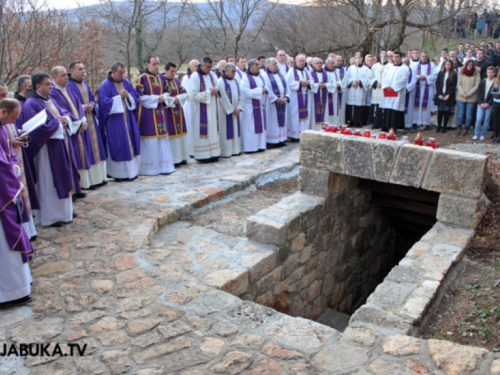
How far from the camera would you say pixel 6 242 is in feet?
12.3

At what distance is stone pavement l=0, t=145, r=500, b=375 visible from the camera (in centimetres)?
315

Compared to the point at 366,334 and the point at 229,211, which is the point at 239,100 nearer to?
the point at 229,211

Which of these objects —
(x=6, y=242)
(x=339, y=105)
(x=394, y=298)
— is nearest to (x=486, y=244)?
(x=394, y=298)

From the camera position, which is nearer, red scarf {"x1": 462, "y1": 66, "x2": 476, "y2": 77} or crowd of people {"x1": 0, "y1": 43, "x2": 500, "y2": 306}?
crowd of people {"x1": 0, "y1": 43, "x2": 500, "y2": 306}

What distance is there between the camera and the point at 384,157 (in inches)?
213

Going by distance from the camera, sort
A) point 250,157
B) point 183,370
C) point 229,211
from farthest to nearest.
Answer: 1. point 250,157
2. point 229,211
3. point 183,370

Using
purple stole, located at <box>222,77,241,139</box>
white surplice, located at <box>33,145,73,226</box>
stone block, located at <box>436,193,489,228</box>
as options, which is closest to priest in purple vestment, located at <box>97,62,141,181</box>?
white surplice, located at <box>33,145,73,226</box>

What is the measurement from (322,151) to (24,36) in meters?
7.31

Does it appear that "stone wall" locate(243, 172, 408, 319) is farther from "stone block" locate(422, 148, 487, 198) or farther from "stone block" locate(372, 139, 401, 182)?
"stone block" locate(422, 148, 487, 198)

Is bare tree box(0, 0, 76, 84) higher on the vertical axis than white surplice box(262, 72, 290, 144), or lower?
higher

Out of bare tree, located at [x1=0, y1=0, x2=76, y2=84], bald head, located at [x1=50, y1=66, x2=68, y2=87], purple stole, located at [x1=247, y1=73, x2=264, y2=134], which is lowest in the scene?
purple stole, located at [x1=247, y1=73, x2=264, y2=134]

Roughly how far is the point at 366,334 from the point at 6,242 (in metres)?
2.97

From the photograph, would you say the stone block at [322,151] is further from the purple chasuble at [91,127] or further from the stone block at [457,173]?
the purple chasuble at [91,127]

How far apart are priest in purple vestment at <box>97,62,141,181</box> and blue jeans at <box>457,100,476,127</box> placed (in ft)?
27.0
